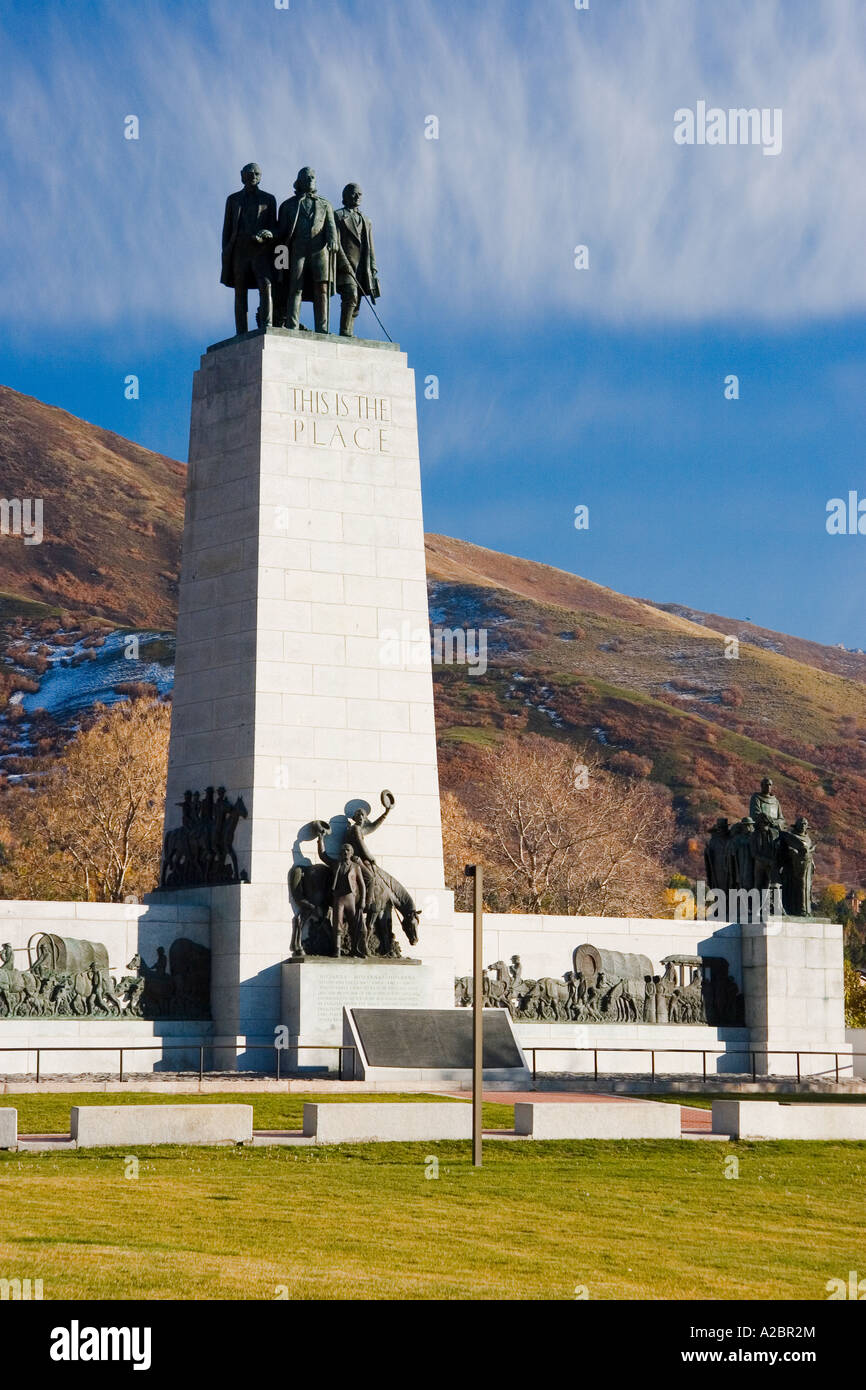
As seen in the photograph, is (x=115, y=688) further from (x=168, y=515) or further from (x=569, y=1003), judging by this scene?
(x=569, y=1003)

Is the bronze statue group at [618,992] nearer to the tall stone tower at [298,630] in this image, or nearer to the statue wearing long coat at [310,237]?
the tall stone tower at [298,630]

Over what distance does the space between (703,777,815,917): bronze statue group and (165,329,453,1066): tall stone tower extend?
22.2 feet

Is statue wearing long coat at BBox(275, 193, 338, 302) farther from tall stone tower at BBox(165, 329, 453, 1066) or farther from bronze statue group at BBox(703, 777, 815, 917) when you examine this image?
bronze statue group at BBox(703, 777, 815, 917)

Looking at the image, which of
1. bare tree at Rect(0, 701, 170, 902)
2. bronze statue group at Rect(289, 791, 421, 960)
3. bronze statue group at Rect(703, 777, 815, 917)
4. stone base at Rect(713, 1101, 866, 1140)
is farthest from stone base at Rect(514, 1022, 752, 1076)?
bare tree at Rect(0, 701, 170, 902)

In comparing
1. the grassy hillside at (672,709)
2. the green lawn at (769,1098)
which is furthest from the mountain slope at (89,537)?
the green lawn at (769,1098)

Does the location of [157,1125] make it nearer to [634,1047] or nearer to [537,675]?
[634,1047]

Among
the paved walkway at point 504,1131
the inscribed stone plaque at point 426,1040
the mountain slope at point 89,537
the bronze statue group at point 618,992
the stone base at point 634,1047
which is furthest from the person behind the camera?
the mountain slope at point 89,537

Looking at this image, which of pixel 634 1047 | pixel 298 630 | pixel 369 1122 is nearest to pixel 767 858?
pixel 634 1047

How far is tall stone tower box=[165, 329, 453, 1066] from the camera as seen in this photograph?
33.3 metres

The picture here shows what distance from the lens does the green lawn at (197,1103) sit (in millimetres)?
24094

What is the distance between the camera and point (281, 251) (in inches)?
1428

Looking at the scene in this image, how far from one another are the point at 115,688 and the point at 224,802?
9915 centimetres

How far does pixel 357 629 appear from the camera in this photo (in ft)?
114

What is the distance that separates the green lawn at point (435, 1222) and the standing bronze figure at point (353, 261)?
18.4 m
